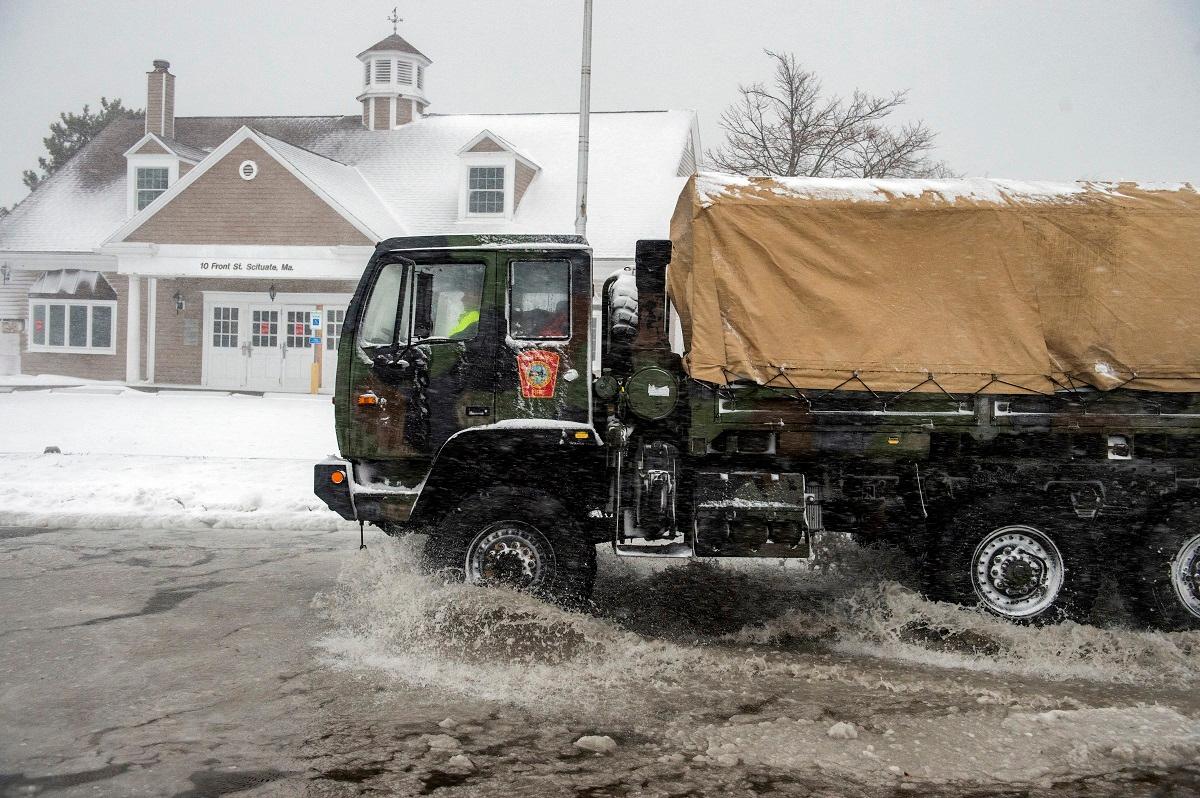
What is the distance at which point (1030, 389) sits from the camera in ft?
20.7

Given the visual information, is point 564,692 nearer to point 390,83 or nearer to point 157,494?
point 157,494

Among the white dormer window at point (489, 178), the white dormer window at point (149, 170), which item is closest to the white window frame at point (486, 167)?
the white dormer window at point (489, 178)

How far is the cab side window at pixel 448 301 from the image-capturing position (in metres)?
6.74

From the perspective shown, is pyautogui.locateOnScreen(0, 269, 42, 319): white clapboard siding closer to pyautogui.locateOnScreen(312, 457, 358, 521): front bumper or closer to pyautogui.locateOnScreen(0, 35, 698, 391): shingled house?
pyautogui.locateOnScreen(0, 35, 698, 391): shingled house

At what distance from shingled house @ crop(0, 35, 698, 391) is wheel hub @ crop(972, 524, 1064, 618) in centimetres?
1880

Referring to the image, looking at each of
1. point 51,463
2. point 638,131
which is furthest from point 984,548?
point 638,131

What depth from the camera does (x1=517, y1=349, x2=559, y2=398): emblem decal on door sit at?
6.62m

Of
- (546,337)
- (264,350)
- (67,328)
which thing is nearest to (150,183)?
(67,328)

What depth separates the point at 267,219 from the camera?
2645 centimetres

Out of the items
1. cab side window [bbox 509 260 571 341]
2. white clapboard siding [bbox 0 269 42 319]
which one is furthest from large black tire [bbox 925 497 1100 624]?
white clapboard siding [bbox 0 269 42 319]

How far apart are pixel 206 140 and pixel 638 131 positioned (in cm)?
1423

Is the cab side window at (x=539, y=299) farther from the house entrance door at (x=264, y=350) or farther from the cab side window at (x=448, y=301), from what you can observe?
the house entrance door at (x=264, y=350)

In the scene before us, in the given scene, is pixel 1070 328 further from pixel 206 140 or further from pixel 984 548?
pixel 206 140

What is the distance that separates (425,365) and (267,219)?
21598mm
